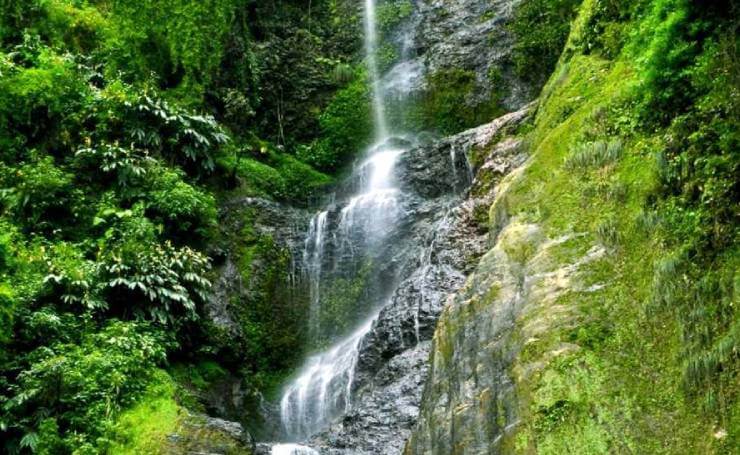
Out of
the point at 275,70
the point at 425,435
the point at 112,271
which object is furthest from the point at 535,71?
the point at 425,435

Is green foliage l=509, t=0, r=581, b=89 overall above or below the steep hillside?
above

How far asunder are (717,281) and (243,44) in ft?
54.5

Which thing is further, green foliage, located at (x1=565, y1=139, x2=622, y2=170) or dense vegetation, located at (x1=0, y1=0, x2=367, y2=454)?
dense vegetation, located at (x1=0, y1=0, x2=367, y2=454)

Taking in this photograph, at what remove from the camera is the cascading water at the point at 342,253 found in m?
11.9

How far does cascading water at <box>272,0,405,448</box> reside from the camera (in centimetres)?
1191

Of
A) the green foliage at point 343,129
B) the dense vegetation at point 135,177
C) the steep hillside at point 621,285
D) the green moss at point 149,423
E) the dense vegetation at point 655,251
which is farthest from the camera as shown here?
the green foliage at point 343,129

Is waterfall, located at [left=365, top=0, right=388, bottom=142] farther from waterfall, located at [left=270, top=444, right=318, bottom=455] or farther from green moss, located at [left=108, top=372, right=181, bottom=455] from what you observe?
green moss, located at [left=108, top=372, right=181, bottom=455]

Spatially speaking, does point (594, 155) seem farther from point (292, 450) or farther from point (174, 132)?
point (174, 132)

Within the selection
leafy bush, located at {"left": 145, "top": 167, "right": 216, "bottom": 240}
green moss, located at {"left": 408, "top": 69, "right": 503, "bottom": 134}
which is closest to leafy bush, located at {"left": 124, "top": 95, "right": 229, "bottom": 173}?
leafy bush, located at {"left": 145, "top": 167, "right": 216, "bottom": 240}

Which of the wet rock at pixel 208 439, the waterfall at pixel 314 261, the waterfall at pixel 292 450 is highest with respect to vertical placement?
the waterfall at pixel 314 261

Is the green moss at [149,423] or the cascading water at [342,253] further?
the cascading water at [342,253]

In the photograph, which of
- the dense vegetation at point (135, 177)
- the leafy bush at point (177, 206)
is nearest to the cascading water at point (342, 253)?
the dense vegetation at point (135, 177)

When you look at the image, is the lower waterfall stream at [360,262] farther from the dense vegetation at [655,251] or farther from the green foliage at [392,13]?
the green foliage at [392,13]

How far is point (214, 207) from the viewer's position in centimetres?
1478
